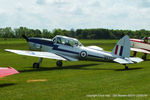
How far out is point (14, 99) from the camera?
737 cm

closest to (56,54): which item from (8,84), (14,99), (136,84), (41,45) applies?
(41,45)

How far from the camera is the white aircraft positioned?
15120mm

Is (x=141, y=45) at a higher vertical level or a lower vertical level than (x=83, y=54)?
higher

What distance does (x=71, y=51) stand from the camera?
17047 millimetres

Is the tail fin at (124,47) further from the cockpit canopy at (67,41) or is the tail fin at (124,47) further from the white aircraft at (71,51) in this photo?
the cockpit canopy at (67,41)

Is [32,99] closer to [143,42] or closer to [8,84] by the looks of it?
[8,84]

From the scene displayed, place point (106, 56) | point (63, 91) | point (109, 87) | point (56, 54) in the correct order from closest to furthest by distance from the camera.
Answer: point (63, 91) → point (109, 87) → point (106, 56) → point (56, 54)

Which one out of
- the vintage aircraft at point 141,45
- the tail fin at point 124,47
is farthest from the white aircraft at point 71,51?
the vintage aircraft at point 141,45

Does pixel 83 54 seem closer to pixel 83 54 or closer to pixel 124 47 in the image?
pixel 83 54

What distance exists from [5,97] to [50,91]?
155cm

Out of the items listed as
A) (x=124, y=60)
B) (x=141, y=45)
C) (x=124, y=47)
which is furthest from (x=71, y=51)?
(x=141, y=45)

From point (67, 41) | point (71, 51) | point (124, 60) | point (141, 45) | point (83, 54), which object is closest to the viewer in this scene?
point (124, 60)

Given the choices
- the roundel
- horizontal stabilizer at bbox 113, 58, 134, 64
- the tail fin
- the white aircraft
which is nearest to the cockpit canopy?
the white aircraft

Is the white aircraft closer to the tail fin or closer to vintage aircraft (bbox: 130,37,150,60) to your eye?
the tail fin
